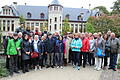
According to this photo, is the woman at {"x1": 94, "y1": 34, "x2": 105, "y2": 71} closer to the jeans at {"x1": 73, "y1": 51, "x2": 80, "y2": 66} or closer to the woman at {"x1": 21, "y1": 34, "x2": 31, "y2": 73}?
the jeans at {"x1": 73, "y1": 51, "x2": 80, "y2": 66}

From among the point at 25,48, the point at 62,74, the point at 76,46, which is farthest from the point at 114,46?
the point at 25,48

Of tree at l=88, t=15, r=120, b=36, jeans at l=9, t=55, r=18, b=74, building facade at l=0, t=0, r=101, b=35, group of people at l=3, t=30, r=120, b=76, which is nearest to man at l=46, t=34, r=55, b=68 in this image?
group of people at l=3, t=30, r=120, b=76

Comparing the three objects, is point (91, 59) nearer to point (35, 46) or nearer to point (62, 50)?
point (62, 50)

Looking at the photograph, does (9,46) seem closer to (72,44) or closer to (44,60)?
(44,60)

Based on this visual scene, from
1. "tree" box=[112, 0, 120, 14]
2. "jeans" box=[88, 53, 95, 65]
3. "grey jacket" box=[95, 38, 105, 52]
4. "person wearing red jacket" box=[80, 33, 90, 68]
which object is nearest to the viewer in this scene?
"grey jacket" box=[95, 38, 105, 52]

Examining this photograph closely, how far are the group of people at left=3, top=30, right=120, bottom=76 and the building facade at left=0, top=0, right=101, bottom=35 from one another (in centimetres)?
4574

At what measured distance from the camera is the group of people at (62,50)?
35.7ft

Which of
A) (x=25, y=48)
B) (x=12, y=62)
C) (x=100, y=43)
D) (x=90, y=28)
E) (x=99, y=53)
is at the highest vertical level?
(x=90, y=28)

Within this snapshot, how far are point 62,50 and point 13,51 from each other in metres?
2.88

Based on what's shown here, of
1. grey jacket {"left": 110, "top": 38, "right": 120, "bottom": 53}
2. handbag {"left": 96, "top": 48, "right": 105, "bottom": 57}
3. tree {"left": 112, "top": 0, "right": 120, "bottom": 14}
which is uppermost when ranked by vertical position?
tree {"left": 112, "top": 0, "right": 120, "bottom": 14}

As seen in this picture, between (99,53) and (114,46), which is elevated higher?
(114,46)

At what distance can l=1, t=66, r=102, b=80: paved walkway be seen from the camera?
9828mm

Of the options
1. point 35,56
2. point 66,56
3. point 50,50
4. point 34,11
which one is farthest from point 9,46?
point 34,11

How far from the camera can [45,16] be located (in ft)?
201
